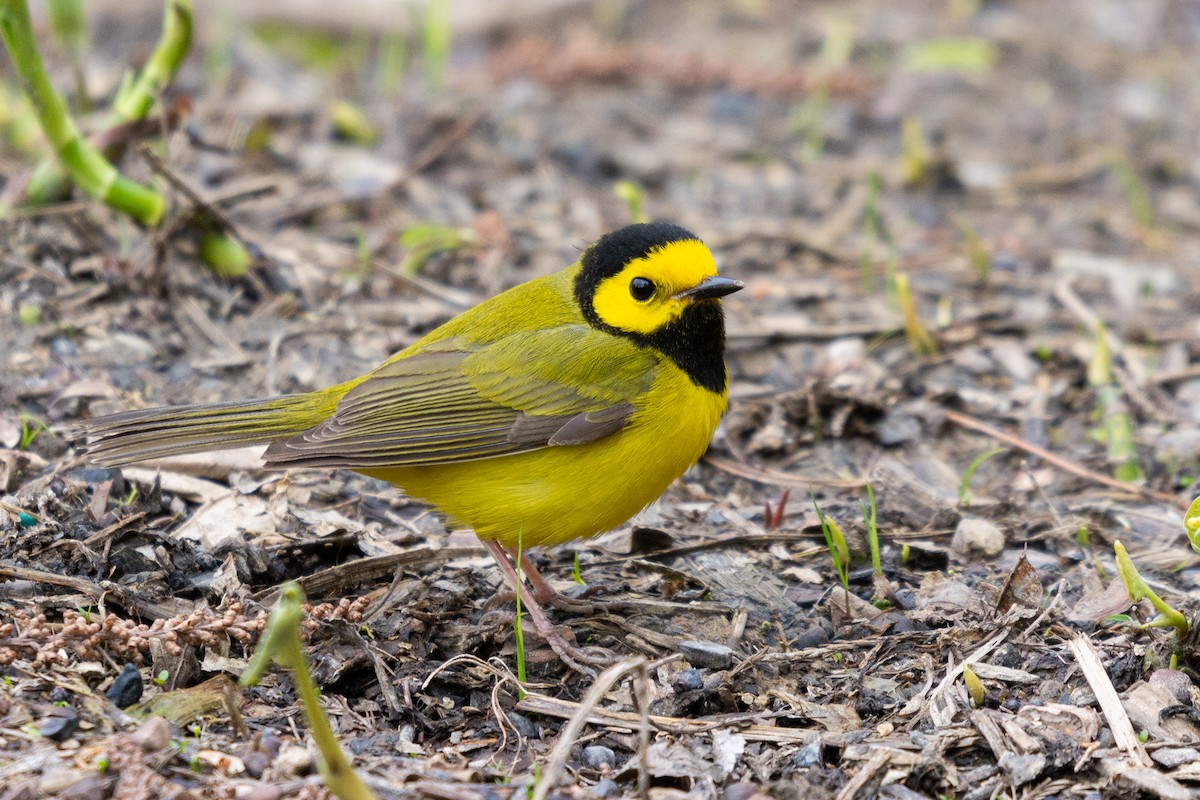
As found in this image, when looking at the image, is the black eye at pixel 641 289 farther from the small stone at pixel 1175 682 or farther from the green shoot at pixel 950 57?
the green shoot at pixel 950 57

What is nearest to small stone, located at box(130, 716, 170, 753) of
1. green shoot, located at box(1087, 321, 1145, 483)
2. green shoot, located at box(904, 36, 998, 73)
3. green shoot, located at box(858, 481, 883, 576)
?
green shoot, located at box(858, 481, 883, 576)

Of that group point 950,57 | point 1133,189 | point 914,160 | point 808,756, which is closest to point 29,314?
point 808,756

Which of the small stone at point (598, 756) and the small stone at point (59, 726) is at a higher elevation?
the small stone at point (59, 726)

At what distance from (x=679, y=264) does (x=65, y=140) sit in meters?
2.66

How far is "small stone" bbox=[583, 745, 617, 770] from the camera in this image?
346 centimetres

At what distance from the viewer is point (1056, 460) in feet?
17.2

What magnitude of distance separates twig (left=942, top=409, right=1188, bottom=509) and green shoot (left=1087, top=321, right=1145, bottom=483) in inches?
2.9

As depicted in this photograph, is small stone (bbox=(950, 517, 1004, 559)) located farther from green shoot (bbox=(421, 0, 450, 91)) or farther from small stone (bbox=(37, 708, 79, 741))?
green shoot (bbox=(421, 0, 450, 91))

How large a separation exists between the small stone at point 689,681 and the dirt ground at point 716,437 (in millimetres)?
12

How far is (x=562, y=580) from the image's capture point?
15.4 feet

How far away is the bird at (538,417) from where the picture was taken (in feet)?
13.6

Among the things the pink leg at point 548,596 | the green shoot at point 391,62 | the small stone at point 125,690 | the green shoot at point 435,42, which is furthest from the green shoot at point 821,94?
the small stone at point 125,690

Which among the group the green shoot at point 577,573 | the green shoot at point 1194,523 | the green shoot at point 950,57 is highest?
the green shoot at point 950,57

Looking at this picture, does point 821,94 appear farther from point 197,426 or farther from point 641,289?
point 197,426
